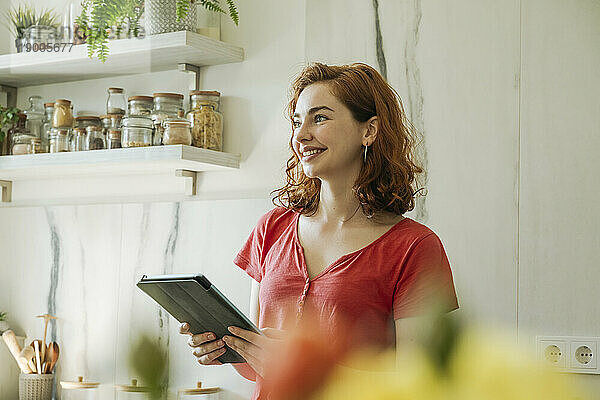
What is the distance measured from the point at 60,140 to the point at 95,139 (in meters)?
0.12

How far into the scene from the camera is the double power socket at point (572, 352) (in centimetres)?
163

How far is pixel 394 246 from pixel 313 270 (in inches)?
5.9

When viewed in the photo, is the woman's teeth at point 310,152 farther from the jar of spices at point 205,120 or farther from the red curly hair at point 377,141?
the jar of spices at point 205,120

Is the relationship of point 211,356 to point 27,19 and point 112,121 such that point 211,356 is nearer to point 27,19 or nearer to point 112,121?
point 112,121

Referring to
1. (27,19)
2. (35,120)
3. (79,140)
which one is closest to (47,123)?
(35,120)

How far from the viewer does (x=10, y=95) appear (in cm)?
257

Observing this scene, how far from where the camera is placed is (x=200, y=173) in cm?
221

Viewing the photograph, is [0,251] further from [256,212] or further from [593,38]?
[593,38]

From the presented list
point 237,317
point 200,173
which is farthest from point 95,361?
point 237,317

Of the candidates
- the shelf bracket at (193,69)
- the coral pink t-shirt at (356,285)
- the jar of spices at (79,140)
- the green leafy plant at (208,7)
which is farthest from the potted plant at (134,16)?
the coral pink t-shirt at (356,285)

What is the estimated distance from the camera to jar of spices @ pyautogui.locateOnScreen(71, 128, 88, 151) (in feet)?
7.27

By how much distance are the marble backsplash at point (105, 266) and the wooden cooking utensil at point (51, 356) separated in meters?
0.03

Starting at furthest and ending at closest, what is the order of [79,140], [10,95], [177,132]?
1. [10,95]
2. [79,140]
3. [177,132]

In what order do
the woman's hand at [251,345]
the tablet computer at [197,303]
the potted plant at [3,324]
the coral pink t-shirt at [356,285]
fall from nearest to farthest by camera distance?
the tablet computer at [197,303] → the woman's hand at [251,345] → the coral pink t-shirt at [356,285] → the potted plant at [3,324]
